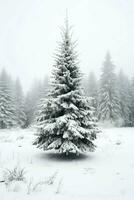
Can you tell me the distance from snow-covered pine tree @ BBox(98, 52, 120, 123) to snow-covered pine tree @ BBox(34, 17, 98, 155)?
26.8m

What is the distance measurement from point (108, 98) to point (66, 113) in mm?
27924

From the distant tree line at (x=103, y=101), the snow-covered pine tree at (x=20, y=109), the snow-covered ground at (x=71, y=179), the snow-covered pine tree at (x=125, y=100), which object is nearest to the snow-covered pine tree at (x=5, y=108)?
the distant tree line at (x=103, y=101)

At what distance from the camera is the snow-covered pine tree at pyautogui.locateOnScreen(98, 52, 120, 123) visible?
121ft

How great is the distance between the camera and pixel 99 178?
688 cm

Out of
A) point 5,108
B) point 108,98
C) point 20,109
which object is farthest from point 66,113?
point 20,109

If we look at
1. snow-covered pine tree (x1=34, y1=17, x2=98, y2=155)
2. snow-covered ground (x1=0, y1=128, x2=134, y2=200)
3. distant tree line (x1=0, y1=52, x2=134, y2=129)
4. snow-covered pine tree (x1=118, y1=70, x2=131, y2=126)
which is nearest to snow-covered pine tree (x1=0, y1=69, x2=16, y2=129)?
distant tree line (x1=0, y1=52, x2=134, y2=129)

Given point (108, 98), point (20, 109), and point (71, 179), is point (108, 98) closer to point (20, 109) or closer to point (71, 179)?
point (20, 109)

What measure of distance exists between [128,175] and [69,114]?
3.94 metres

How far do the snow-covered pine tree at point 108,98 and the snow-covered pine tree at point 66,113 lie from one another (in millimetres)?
26811

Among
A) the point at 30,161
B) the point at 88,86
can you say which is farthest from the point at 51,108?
the point at 88,86

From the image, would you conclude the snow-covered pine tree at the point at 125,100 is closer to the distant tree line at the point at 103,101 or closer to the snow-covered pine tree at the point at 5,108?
the distant tree line at the point at 103,101

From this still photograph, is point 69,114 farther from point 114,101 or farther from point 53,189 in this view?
point 114,101

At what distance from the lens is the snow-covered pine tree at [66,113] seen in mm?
9305

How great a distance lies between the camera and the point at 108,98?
3681 centimetres
